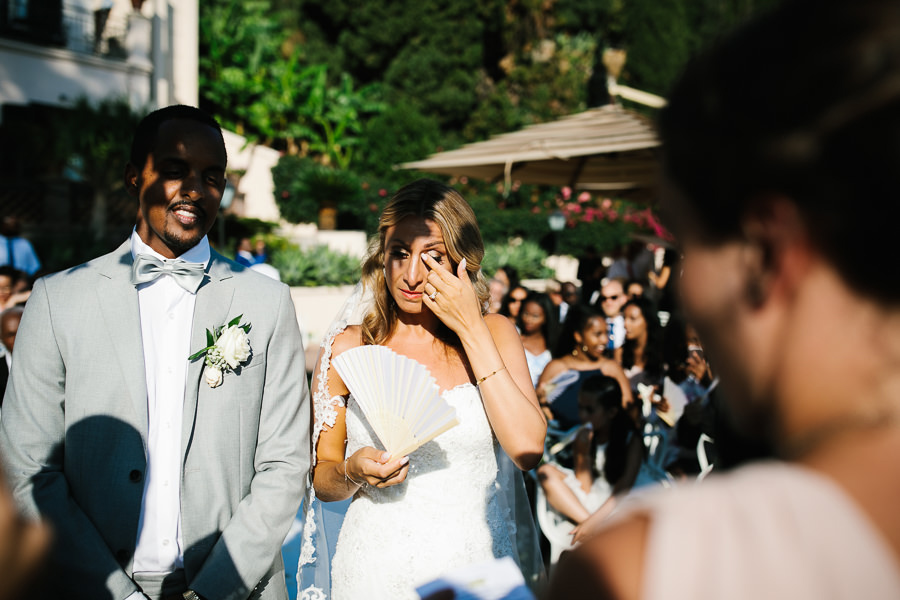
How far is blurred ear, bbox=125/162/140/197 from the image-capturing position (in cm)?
251

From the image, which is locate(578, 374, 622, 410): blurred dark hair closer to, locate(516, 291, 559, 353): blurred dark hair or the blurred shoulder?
locate(516, 291, 559, 353): blurred dark hair

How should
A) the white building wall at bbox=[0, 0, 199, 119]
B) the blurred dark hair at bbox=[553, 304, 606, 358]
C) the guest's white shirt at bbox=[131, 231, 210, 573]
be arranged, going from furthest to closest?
the white building wall at bbox=[0, 0, 199, 119], the blurred dark hair at bbox=[553, 304, 606, 358], the guest's white shirt at bbox=[131, 231, 210, 573]

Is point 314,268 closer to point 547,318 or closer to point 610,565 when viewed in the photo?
point 547,318

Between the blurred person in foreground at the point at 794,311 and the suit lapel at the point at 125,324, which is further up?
the blurred person in foreground at the point at 794,311

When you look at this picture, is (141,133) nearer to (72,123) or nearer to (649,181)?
(649,181)

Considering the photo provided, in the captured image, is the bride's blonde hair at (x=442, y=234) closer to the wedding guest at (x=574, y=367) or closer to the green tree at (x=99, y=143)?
the wedding guest at (x=574, y=367)

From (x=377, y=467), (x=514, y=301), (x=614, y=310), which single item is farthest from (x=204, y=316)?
(x=614, y=310)

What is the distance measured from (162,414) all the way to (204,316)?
353mm

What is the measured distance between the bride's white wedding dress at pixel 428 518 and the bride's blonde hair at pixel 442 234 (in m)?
0.42

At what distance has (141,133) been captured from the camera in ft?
8.14

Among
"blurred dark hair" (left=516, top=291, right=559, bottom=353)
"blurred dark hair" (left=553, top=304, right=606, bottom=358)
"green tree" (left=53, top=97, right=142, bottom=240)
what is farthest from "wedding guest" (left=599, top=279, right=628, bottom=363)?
"green tree" (left=53, top=97, right=142, bottom=240)

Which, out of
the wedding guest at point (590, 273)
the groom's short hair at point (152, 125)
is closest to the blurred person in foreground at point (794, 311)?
the groom's short hair at point (152, 125)

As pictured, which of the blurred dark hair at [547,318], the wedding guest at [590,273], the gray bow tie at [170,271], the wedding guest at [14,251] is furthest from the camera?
the wedding guest at [590,273]

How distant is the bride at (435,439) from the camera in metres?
2.57
